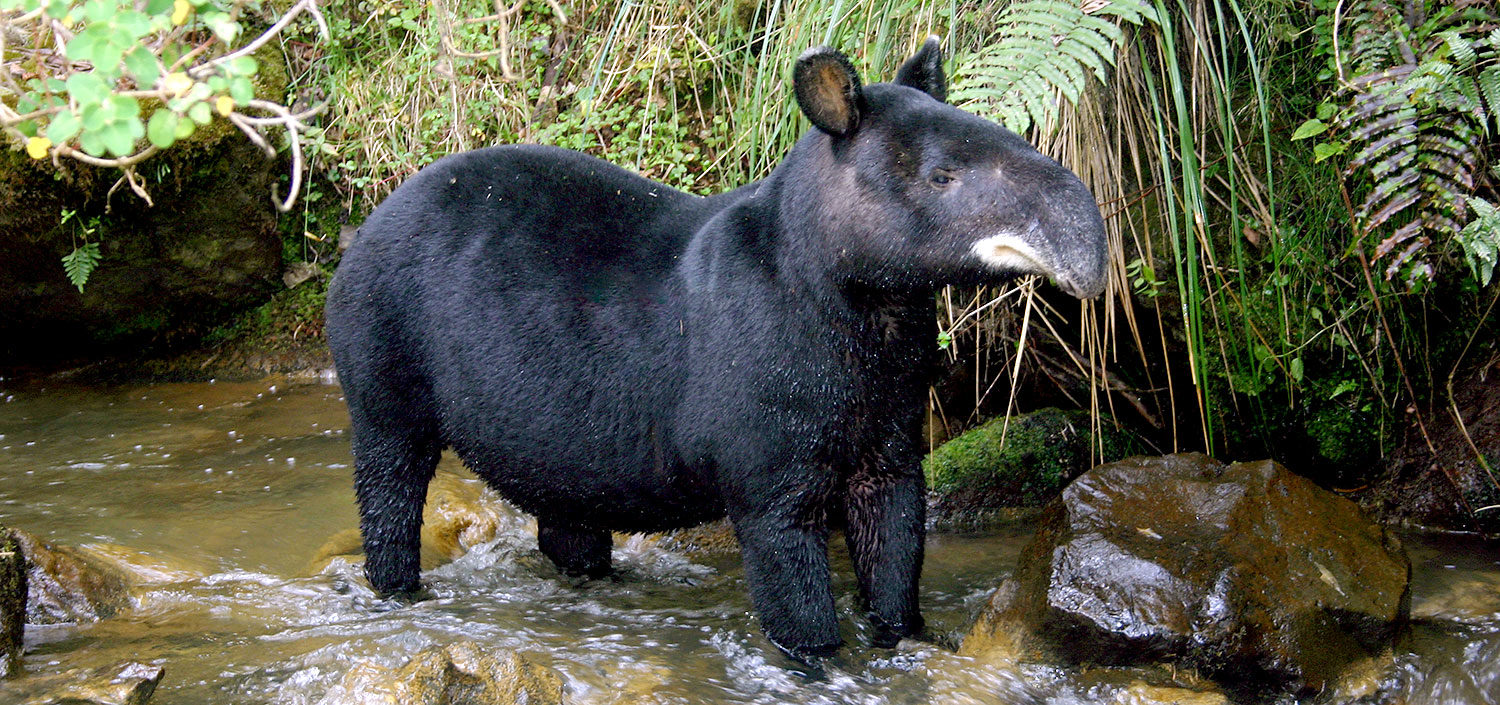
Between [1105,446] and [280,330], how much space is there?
17.3 ft

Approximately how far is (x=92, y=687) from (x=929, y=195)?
264 centimetres

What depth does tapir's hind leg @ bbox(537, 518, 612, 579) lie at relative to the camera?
16.0 feet

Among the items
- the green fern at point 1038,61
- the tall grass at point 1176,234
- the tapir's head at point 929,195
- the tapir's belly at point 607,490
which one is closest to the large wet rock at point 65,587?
the tapir's belly at point 607,490

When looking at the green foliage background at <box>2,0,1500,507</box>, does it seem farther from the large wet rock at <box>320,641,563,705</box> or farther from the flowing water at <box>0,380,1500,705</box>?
the large wet rock at <box>320,641,563,705</box>

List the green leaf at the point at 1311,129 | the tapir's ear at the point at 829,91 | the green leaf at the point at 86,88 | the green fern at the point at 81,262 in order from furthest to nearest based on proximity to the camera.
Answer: the green fern at the point at 81,262, the green leaf at the point at 1311,129, the tapir's ear at the point at 829,91, the green leaf at the point at 86,88

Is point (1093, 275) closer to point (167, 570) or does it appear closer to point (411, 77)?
point (167, 570)

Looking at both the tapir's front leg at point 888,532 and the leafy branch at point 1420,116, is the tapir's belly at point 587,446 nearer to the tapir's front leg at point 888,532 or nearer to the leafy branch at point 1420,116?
the tapir's front leg at point 888,532

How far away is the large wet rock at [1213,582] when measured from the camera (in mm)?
3561

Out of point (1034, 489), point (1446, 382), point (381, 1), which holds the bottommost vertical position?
point (1034, 489)

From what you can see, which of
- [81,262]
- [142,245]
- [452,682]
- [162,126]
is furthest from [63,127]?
[142,245]

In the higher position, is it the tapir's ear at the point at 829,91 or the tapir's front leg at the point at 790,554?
the tapir's ear at the point at 829,91

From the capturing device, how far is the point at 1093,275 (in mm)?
2939

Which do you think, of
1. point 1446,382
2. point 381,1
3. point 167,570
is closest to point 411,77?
point 381,1

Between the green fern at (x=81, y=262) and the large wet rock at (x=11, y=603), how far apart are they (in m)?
3.58
